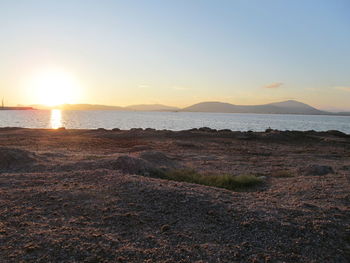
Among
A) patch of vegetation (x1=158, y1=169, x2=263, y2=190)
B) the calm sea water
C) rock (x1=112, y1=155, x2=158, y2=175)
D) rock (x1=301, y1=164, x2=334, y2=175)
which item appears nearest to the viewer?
patch of vegetation (x1=158, y1=169, x2=263, y2=190)

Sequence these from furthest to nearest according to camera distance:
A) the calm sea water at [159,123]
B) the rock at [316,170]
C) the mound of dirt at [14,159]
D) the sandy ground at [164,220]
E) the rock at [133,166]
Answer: the calm sea water at [159,123] < the rock at [316,170] < the mound of dirt at [14,159] < the rock at [133,166] < the sandy ground at [164,220]

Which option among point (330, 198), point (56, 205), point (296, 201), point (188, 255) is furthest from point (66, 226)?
point (330, 198)

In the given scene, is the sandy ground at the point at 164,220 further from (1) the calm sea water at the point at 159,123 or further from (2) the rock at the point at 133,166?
(1) the calm sea water at the point at 159,123

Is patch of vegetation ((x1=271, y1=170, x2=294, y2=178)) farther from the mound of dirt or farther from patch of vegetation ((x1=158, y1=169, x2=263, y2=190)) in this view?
the mound of dirt

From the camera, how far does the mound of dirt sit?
11.7 m

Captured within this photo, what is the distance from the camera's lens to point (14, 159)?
39.9ft

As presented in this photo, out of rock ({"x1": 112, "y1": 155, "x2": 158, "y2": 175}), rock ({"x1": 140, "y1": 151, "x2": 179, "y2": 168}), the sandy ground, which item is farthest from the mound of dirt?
rock ({"x1": 140, "y1": 151, "x2": 179, "y2": 168})

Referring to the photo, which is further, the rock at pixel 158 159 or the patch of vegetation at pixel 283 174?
the rock at pixel 158 159

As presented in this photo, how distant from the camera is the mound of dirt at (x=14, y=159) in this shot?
1169 cm

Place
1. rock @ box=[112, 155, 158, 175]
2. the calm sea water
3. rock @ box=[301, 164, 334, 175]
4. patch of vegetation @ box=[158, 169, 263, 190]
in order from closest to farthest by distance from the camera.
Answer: patch of vegetation @ box=[158, 169, 263, 190], rock @ box=[112, 155, 158, 175], rock @ box=[301, 164, 334, 175], the calm sea water

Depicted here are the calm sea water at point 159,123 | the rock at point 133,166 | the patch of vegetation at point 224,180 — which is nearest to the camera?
the patch of vegetation at point 224,180

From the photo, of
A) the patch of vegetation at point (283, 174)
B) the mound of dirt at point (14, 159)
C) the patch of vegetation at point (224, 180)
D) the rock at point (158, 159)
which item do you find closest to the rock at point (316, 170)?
the patch of vegetation at point (283, 174)

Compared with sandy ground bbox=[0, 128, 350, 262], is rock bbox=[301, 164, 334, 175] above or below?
above

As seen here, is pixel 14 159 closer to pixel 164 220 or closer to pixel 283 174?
pixel 164 220
